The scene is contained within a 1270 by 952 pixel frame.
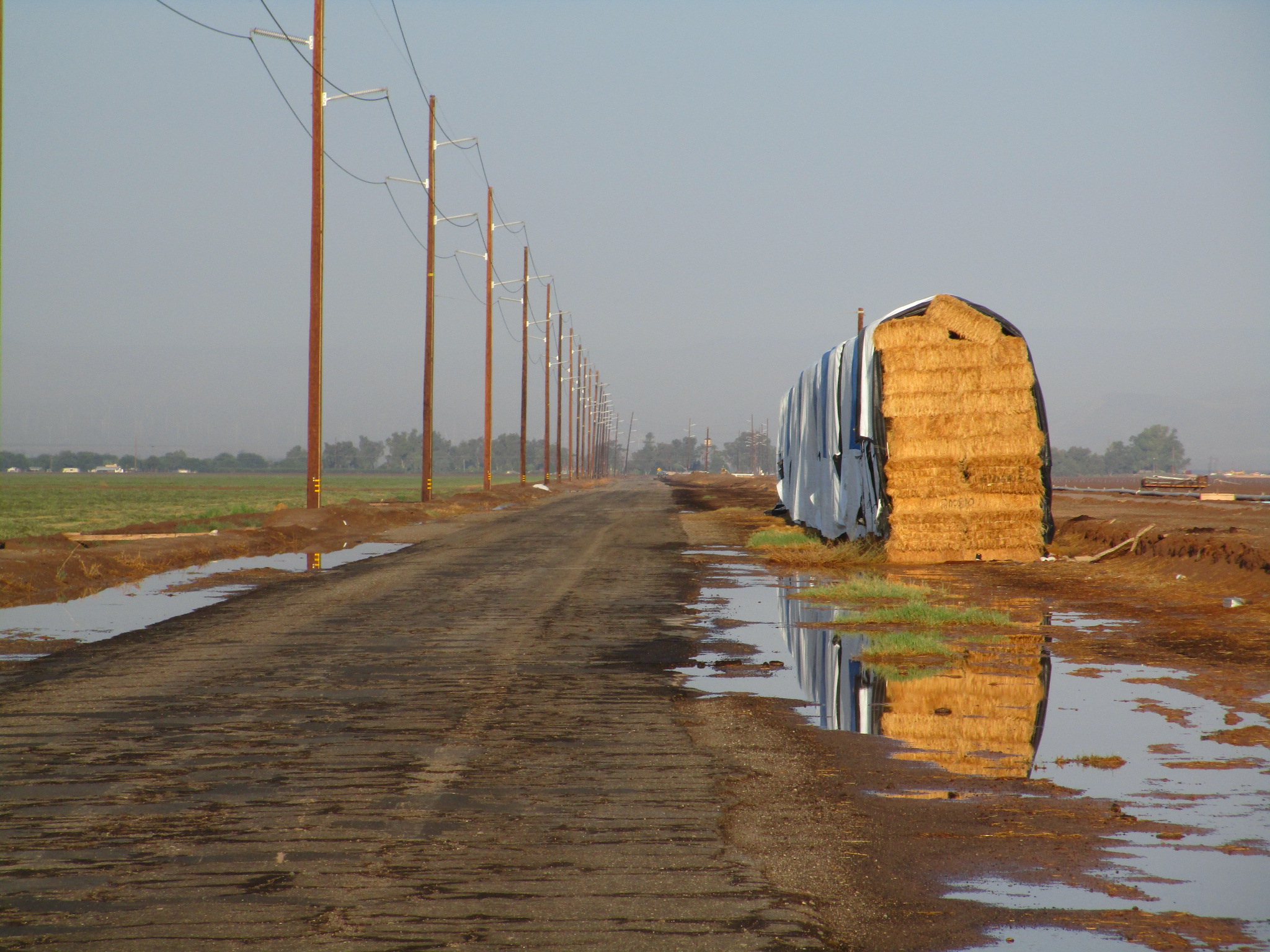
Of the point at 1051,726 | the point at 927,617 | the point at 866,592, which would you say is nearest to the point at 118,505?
the point at 866,592

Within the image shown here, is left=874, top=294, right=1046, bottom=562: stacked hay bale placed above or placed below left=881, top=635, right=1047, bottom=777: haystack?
above

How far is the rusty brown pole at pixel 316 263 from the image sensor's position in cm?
2603

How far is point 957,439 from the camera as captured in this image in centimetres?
1767

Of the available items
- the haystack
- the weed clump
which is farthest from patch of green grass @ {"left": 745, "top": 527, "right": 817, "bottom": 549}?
the weed clump

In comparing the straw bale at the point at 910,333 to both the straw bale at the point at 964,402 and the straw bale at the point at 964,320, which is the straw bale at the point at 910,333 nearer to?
the straw bale at the point at 964,320

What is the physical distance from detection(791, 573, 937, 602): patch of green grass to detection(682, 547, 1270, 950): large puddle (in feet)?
4.69

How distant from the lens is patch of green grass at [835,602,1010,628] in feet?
37.1

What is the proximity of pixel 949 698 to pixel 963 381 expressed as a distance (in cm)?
1080

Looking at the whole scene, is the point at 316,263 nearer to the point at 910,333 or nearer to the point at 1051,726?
the point at 910,333

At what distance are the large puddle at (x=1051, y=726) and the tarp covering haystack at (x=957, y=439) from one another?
18.1 ft

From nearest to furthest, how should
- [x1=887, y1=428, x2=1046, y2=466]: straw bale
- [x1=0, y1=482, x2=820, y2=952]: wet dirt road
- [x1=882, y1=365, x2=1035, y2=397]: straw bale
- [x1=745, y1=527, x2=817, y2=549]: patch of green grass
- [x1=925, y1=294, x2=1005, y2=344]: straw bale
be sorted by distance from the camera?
[x1=0, y1=482, x2=820, y2=952]: wet dirt road
[x1=887, y1=428, x2=1046, y2=466]: straw bale
[x1=882, y1=365, x2=1035, y2=397]: straw bale
[x1=925, y1=294, x2=1005, y2=344]: straw bale
[x1=745, y1=527, x2=817, y2=549]: patch of green grass

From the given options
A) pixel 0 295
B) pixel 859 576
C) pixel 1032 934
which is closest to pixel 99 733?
pixel 1032 934

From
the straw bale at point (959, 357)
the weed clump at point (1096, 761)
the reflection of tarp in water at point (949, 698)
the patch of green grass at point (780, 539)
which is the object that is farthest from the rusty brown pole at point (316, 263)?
the weed clump at point (1096, 761)

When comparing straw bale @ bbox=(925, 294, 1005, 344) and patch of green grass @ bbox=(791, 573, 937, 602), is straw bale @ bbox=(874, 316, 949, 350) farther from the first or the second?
patch of green grass @ bbox=(791, 573, 937, 602)
